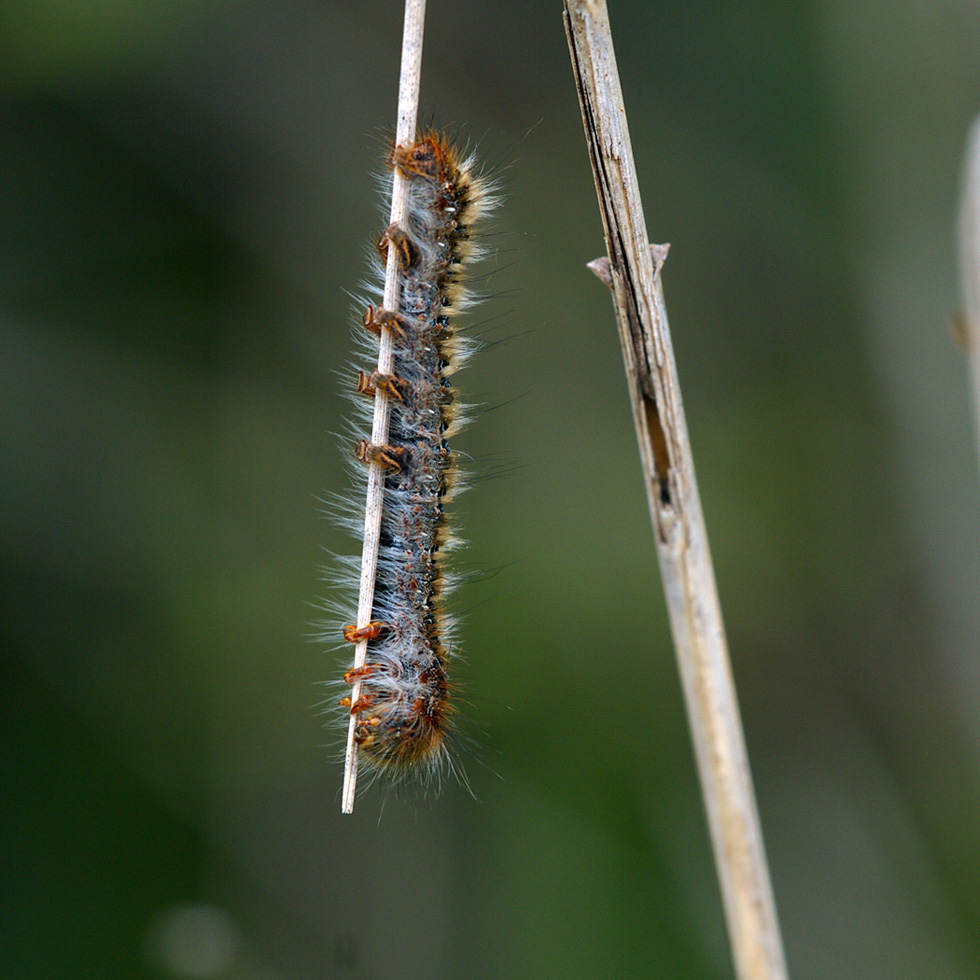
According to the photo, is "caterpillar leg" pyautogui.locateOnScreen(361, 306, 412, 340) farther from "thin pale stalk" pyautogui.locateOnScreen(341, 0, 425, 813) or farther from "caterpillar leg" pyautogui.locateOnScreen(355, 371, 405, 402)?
"caterpillar leg" pyautogui.locateOnScreen(355, 371, 405, 402)

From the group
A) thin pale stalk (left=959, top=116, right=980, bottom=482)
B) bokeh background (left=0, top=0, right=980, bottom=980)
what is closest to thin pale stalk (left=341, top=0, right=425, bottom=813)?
thin pale stalk (left=959, top=116, right=980, bottom=482)

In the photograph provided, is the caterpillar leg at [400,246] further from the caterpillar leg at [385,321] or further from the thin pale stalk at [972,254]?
the thin pale stalk at [972,254]

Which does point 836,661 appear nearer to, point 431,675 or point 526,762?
point 526,762

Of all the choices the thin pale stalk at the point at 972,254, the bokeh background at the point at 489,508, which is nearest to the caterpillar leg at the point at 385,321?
the thin pale stalk at the point at 972,254

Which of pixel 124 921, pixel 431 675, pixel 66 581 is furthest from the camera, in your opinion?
pixel 66 581

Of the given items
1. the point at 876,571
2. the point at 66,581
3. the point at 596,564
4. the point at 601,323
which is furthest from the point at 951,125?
the point at 66,581

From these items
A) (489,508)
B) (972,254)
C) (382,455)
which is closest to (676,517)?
(972,254)
